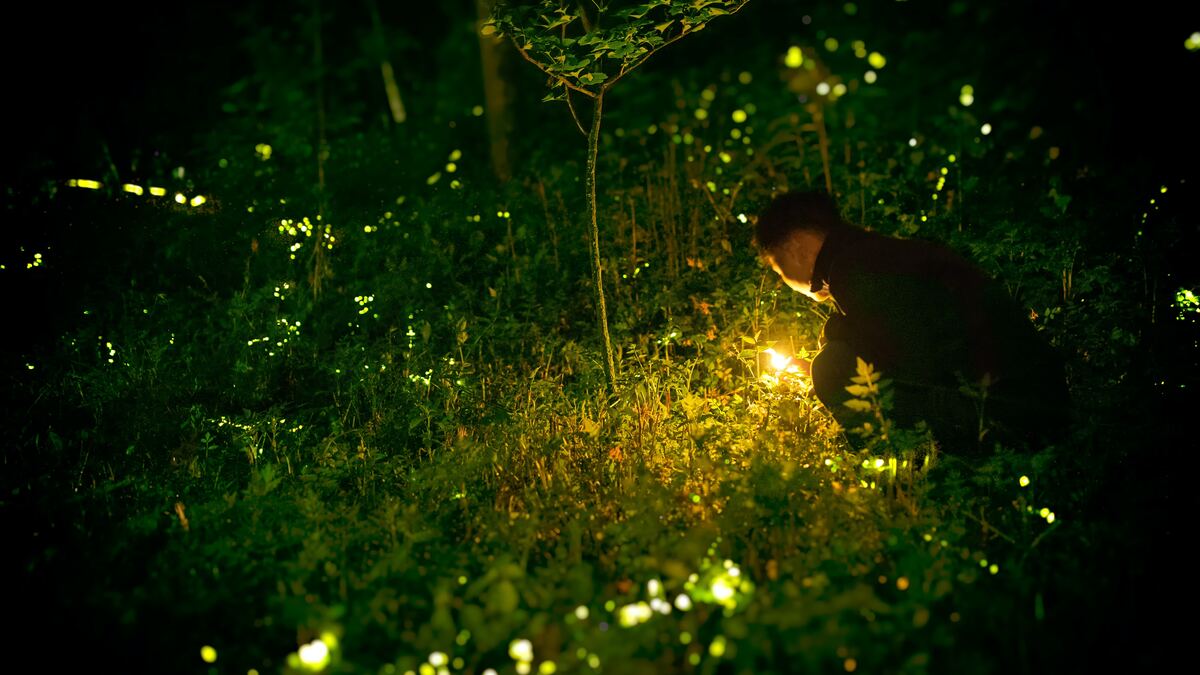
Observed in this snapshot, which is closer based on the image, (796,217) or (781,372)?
(796,217)

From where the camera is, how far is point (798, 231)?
3717 millimetres

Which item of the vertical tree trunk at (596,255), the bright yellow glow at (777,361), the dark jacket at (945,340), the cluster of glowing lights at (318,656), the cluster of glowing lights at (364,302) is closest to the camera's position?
the cluster of glowing lights at (318,656)

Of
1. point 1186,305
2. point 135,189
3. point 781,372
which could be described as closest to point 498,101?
point 135,189

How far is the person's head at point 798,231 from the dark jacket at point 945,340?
0.15 metres

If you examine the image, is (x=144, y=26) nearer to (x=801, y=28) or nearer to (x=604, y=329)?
(x=604, y=329)

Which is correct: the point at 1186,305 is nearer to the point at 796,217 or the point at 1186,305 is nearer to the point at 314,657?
the point at 796,217

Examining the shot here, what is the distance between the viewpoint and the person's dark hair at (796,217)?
3.71m

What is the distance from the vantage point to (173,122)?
752 cm

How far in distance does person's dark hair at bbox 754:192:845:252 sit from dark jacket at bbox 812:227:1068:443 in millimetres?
169

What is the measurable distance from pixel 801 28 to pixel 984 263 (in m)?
6.99

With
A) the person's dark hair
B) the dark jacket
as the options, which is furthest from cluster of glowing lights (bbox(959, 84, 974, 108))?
the dark jacket

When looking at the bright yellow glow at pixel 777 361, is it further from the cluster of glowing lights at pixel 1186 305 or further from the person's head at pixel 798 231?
the cluster of glowing lights at pixel 1186 305

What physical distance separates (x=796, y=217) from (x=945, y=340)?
0.86 metres

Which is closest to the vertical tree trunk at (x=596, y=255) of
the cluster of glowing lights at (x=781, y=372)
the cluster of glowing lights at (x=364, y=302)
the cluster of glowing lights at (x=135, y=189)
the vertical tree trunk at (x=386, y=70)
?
the cluster of glowing lights at (x=781, y=372)
